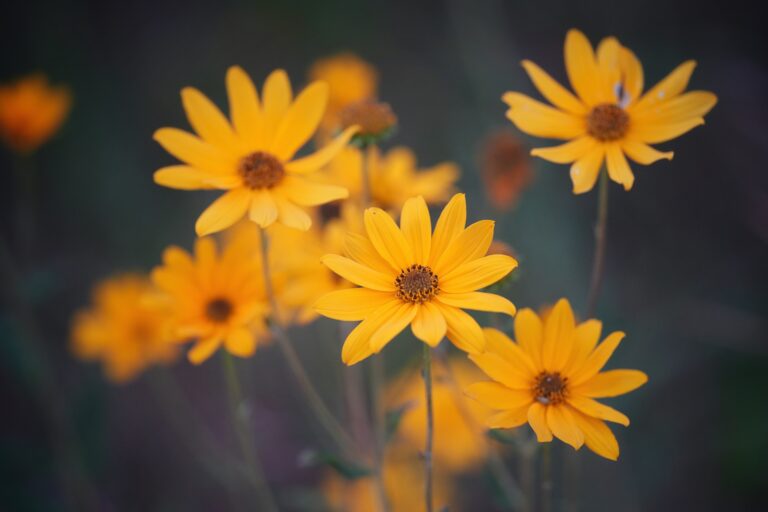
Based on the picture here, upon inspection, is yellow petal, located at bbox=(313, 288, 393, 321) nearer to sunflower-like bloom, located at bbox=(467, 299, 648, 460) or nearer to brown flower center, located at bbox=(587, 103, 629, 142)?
sunflower-like bloom, located at bbox=(467, 299, 648, 460)

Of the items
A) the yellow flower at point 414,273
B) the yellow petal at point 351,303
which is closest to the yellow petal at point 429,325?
the yellow flower at point 414,273

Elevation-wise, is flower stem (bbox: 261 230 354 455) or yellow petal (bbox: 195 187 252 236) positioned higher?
yellow petal (bbox: 195 187 252 236)

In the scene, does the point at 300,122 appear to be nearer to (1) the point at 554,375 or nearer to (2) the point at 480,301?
(2) the point at 480,301

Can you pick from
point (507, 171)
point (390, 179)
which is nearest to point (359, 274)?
point (390, 179)

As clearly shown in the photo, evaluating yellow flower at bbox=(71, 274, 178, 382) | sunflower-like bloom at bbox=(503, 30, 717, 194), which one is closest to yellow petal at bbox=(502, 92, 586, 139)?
sunflower-like bloom at bbox=(503, 30, 717, 194)

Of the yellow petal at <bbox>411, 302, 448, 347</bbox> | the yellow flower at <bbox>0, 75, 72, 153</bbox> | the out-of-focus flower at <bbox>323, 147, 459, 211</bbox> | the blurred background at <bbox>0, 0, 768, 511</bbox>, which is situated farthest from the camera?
the blurred background at <bbox>0, 0, 768, 511</bbox>

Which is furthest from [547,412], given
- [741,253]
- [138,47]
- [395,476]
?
[138,47]

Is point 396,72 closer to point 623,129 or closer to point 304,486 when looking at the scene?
point 304,486
